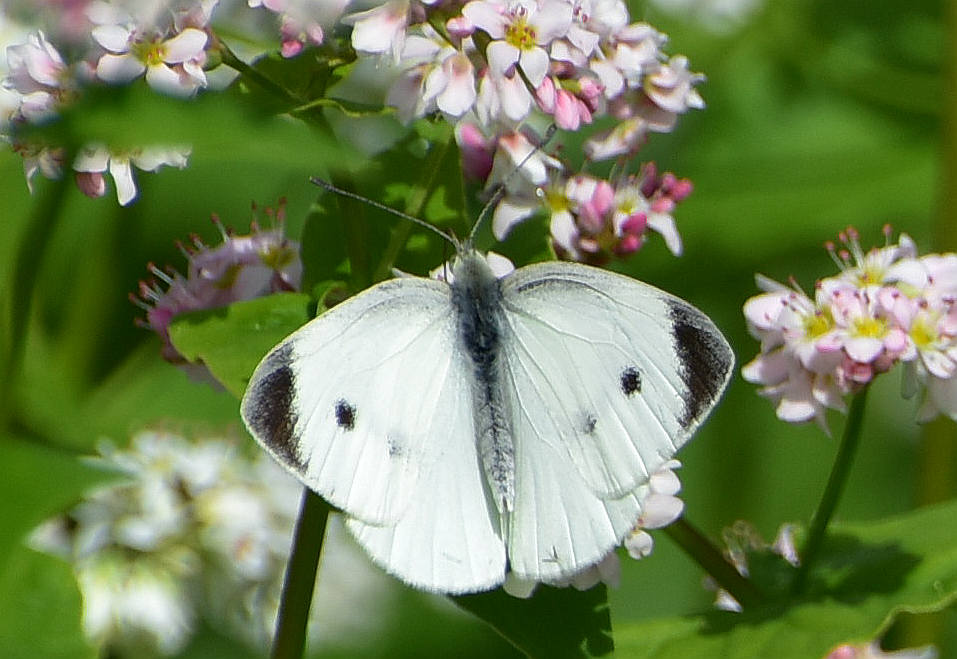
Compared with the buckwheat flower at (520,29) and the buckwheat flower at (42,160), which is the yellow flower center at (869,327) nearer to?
the buckwheat flower at (520,29)

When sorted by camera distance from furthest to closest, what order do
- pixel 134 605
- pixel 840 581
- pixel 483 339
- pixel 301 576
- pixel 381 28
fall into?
pixel 134 605, pixel 840 581, pixel 483 339, pixel 301 576, pixel 381 28

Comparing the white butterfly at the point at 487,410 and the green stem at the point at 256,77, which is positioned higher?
the green stem at the point at 256,77

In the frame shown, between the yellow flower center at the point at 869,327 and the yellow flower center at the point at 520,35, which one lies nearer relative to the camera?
the yellow flower center at the point at 520,35

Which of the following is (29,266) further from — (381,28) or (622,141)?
(622,141)

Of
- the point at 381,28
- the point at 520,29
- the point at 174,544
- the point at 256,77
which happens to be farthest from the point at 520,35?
the point at 174,544

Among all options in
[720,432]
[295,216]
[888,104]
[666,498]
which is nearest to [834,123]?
[888,104]

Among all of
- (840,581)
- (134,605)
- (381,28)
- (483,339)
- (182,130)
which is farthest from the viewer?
(134,605)

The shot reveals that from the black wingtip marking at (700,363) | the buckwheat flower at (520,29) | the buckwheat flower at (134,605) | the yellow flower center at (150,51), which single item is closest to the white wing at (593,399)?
the black wingtip marking at (700,363)
